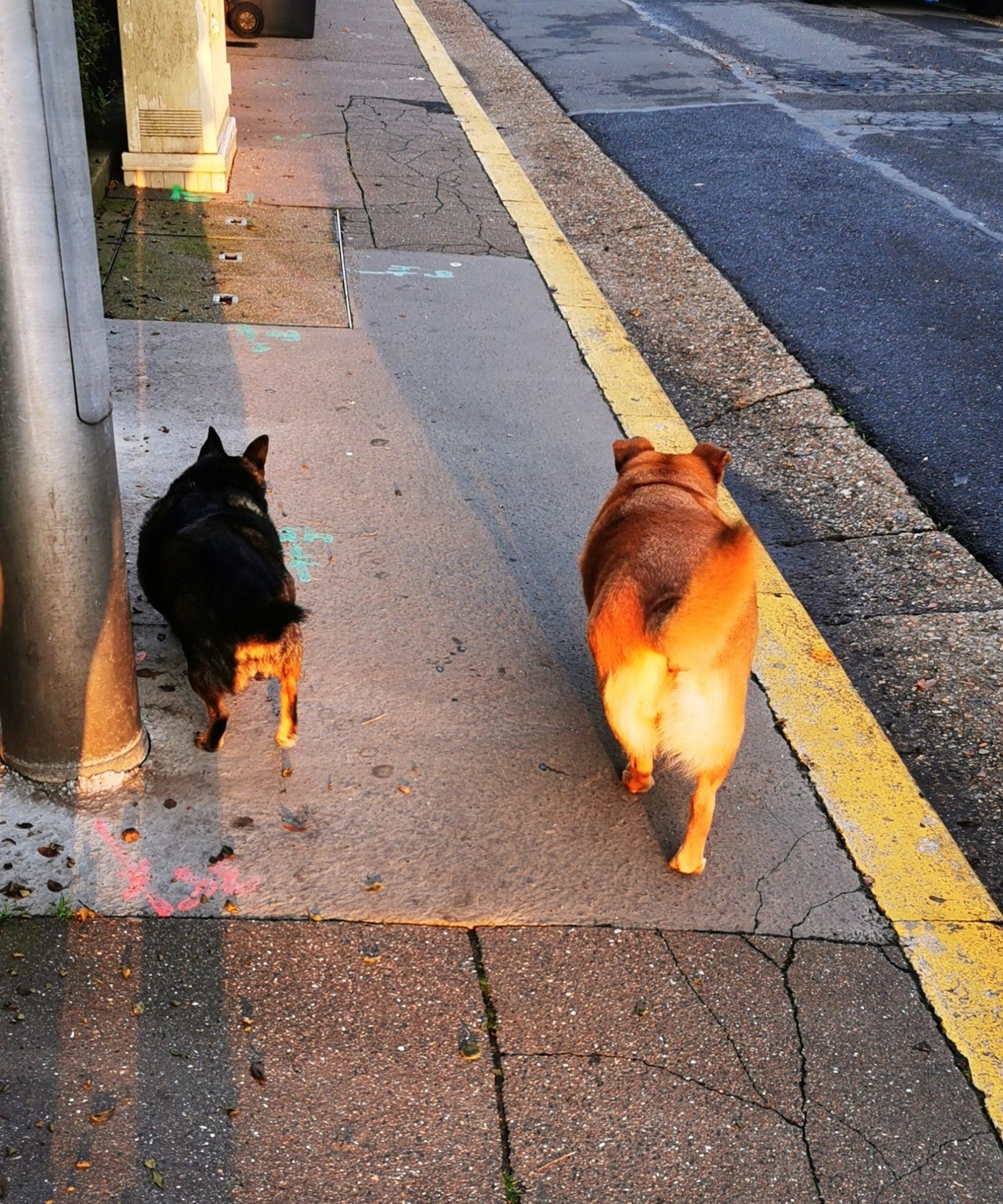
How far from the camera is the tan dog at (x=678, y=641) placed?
2994 mm

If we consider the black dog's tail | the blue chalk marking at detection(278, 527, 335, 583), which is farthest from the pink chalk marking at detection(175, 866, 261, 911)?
the blue chalk marking at detection(278, 527, 335, 583)

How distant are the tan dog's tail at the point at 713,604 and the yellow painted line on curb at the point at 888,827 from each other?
2.91ft

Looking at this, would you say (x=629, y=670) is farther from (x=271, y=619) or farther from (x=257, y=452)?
(x=257, y=452)

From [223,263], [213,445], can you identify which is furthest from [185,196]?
[213,445]

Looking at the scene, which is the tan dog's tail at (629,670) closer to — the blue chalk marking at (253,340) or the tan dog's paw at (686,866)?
the tan dog's paw at (686,866)

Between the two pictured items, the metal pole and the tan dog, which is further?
the tan dog

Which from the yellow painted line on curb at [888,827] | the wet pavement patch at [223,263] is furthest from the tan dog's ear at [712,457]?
the wet pavement patch at [223,263]

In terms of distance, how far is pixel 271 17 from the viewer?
1326 centimetres

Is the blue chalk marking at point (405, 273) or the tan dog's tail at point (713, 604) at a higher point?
the tan dog's tail at point (713, 604)

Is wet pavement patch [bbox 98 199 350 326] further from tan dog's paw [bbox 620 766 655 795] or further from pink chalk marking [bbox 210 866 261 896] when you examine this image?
pink chalk marking [bbox 210 866 261 896]

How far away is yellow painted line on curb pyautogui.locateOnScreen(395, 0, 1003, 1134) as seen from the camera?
9.98 feet

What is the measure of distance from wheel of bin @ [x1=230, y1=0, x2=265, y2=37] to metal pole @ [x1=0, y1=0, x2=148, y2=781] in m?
11.5

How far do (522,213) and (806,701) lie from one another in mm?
5667

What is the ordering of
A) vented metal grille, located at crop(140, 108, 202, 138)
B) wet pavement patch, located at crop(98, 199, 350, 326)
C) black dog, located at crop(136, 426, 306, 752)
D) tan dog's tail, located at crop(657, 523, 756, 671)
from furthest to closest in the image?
1. vented metal grille, located at crop(140, 108, 202, 138)
2. wet pavement patch, located at crop(98, 199, 350, 326)
3. black dog, located at crop(136, 426, 306, 752)
4. tan dog's tail, located at crop(657, 523, 756, 671)
